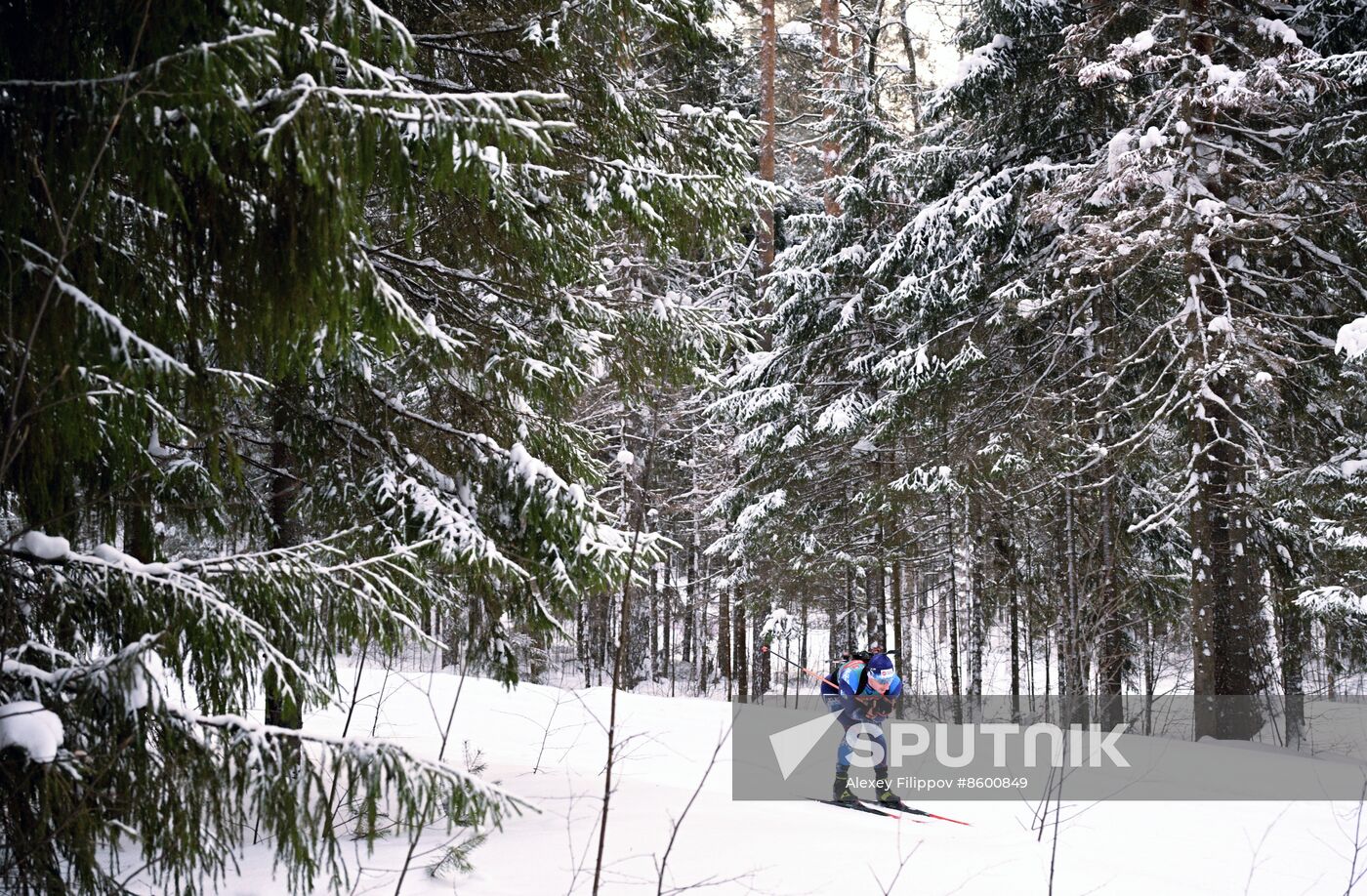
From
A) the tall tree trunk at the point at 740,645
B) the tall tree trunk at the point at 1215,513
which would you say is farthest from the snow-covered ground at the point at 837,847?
the tall tree trunk at the point at 740,645

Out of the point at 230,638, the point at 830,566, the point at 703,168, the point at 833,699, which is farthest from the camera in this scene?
the point at 830,566

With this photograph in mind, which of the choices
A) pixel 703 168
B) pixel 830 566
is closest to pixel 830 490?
pixel 830 566

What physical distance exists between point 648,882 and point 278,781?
2660 mm

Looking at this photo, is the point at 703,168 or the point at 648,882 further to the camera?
the point at 703,168

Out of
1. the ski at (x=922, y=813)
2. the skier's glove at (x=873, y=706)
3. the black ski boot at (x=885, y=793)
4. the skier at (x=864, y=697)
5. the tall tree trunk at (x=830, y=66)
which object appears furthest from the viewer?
the tall tree trunk at (x=830, y=66)

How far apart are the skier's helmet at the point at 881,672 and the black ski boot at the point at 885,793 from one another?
710 millimetres

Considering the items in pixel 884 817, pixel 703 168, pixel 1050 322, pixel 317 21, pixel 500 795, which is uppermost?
pixel 1050 322

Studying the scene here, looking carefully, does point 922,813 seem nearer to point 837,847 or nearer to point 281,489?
point 837,847

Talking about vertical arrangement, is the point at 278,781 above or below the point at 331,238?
below

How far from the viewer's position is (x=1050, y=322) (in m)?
12.6

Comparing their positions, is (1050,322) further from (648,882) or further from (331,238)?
(331,238)

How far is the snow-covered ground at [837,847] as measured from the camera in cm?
474

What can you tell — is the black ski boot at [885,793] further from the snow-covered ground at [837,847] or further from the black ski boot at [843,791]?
the snow-covered ground at [837,847]

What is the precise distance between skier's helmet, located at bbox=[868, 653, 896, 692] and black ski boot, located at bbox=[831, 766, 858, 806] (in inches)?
31.8
